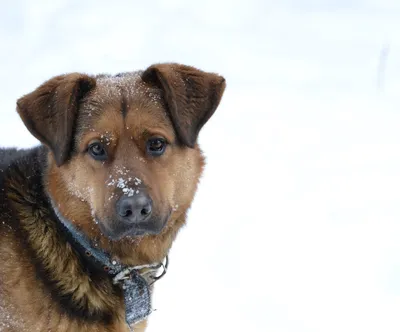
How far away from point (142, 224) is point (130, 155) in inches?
17.3

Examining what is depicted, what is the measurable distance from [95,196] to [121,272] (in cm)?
53

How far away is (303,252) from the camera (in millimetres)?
6621

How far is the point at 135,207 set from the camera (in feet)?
11.4

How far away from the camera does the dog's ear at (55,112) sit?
147 inches

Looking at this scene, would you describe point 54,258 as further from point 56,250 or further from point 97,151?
point 97,151

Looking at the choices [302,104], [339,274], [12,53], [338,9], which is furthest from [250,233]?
[338,9]

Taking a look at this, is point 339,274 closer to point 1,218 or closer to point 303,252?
point 303,252

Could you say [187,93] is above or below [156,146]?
A: above

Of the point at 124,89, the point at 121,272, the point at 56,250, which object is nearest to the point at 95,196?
the point at 56,250

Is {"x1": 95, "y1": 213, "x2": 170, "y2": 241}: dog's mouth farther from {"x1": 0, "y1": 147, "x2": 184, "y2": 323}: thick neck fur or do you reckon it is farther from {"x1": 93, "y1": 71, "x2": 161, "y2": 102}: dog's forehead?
{"x1": 93, "y1": 71, "x2": 161, "y2": 102}: dog's forehead

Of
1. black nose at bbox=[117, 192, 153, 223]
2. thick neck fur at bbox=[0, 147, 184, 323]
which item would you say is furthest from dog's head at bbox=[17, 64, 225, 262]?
thick neck fur at bbox=[0, 147, 184, 323]

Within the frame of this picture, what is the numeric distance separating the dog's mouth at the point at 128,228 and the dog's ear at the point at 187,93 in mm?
598

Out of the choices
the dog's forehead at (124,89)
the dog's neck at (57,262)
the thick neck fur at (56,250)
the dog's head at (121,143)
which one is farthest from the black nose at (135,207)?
the dog's forehead at (124,89)

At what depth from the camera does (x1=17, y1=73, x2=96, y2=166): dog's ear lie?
3.73 m
